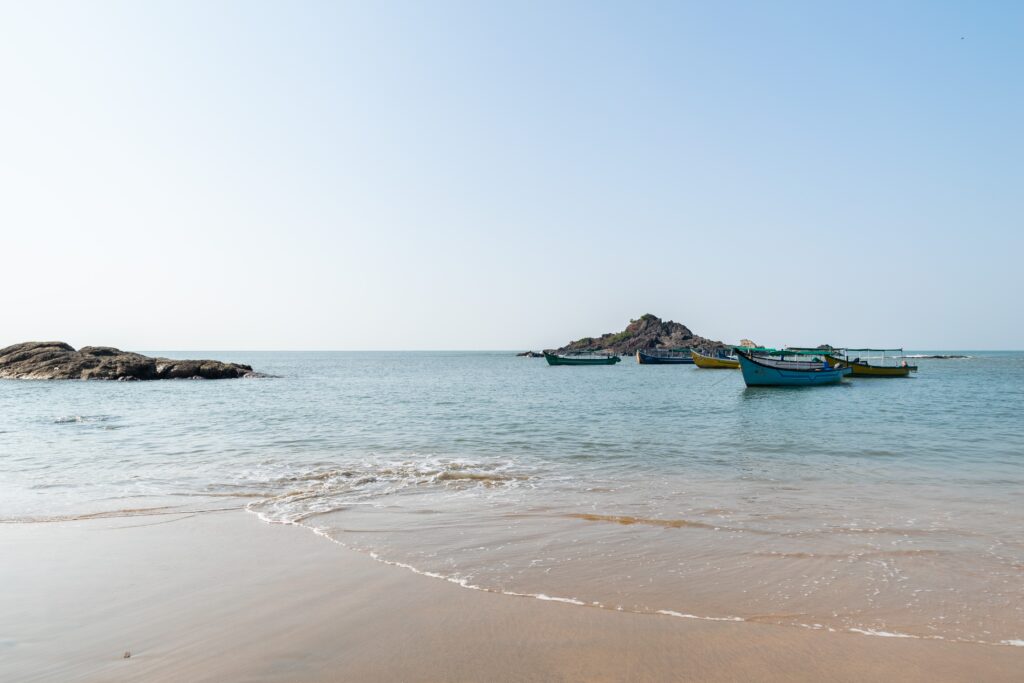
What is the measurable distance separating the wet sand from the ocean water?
438mm

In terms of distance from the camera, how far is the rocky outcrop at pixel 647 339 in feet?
511

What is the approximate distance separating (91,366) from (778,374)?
64509 mm

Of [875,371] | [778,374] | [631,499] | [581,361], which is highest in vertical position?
[581,361]

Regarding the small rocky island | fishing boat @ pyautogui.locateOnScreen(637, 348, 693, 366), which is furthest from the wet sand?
fishing boat @ pyautogui.locateOnScreen(637, 348, 693, 366)

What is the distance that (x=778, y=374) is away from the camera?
4512cm

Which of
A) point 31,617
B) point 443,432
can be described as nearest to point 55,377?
point 443,432

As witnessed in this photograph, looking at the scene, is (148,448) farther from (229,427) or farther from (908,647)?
(908,647)

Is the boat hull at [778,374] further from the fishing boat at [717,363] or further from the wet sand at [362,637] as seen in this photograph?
the wet sand at [362,637]

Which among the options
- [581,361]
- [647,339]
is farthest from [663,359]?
[647,339]

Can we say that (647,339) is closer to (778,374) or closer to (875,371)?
(875,371)

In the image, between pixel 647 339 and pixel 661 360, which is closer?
pixel 661 360

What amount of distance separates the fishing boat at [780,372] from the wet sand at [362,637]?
4141 centimetres

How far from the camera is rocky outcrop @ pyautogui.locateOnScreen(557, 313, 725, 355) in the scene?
15575 cm

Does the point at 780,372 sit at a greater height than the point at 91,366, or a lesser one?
lesser
